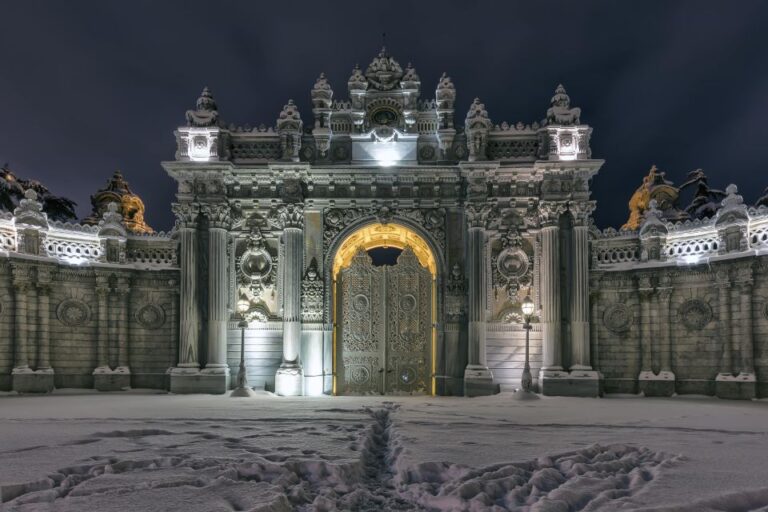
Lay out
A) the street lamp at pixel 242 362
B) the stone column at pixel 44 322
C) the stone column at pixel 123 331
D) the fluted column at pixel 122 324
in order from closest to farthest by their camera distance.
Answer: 1. the street lamp at pixel 242 362
2. the stone column at pixel 44 322
3. the stone column at pixel 123 331
4. the fluted column at pixel 122 324

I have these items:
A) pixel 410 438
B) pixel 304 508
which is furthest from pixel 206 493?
pixel 410 438

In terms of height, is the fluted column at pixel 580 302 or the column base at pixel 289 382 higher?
the fluted column at pixel 580 302

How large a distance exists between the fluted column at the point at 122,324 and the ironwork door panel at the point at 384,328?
673 centimetres

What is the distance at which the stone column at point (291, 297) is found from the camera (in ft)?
60.6

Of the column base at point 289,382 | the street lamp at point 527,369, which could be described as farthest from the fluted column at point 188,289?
the street lamp at point 527,369

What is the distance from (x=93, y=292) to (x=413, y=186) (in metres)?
10.7

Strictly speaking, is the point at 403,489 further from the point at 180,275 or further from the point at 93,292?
the point at 93,292

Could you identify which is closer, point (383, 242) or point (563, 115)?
point (563, 115)

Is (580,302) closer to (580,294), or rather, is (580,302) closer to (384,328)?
(580,294)

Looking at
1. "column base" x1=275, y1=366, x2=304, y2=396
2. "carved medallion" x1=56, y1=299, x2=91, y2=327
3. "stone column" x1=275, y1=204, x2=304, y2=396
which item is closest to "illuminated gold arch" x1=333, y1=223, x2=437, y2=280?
"stone column" x1=275, y1=204, x2=304, y2=396

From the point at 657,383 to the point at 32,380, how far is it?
18.4 metres

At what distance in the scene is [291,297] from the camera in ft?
62.3

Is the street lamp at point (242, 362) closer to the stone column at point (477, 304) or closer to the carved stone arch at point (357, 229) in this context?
the carved stone arch at point (357, 229)

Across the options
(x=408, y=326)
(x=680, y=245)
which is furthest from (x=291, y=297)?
(x=680, y=245)
